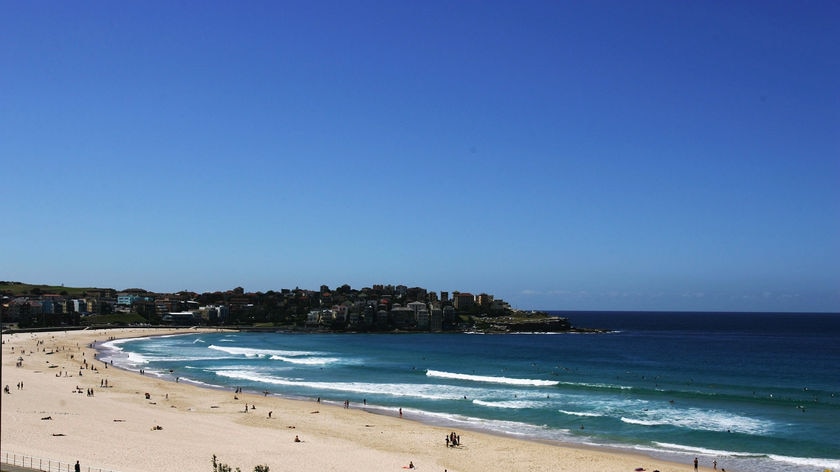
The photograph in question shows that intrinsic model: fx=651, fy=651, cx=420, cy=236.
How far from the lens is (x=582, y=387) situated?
54.4 meters

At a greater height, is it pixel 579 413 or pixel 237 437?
pixel 237 437

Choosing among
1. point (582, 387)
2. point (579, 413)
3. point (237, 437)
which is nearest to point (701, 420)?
point (579, 413)

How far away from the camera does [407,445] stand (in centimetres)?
3312

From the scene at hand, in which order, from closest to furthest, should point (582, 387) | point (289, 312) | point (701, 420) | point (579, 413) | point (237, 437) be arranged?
point (237, 437) → point (701, 420) → point (579, 413) → point (582, 387) → point (289, 312)

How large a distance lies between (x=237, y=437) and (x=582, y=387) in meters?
30.8

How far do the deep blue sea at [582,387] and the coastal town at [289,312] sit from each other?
46641mm

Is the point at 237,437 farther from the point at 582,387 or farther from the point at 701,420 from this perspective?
the point at 582,387

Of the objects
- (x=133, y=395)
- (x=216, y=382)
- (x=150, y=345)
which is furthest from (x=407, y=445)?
(x=150, y=345)

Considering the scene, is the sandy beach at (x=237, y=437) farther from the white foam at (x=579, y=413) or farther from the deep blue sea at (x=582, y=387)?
the white foam at (x=579, y=413)

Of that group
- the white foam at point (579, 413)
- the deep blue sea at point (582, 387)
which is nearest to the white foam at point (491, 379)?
the deep blue sea at point (582, 387)

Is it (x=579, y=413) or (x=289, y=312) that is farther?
(x=289, y=312)

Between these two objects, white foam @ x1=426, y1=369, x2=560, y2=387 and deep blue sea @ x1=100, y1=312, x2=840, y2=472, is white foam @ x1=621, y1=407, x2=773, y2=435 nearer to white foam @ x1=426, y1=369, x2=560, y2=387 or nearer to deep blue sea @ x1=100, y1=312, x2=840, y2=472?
deep blue sea @ x1=100, y1=312, x2=840, y2=472

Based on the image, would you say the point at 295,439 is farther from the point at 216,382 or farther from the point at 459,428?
the point at 216,382

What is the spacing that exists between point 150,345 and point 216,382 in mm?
48638
